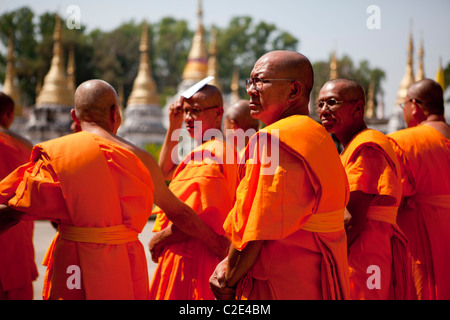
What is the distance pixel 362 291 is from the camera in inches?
150

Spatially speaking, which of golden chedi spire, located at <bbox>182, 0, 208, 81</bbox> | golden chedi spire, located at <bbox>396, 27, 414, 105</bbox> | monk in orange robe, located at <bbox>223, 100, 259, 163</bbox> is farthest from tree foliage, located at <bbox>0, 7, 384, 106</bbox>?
monk in orange robe, located at <bbox>223, 100, 259, 163</bbox>

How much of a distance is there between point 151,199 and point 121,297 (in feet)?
1.99

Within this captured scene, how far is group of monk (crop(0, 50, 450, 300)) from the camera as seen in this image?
2754 millimetres

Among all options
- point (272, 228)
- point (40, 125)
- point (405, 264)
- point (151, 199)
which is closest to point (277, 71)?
point (272, 228)

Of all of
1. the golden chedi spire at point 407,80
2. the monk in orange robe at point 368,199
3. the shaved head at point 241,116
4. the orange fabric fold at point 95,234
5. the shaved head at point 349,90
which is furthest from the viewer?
the golden chedi spire at point 407,80

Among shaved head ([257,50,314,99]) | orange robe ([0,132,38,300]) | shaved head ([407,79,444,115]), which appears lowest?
orange robe ([0,132,38,300])

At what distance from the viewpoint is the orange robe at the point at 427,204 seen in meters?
4.59

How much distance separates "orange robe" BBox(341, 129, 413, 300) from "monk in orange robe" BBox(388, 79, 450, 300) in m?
0.76

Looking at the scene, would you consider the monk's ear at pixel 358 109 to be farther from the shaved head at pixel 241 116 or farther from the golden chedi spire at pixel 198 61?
the golden chedi spire at pixel 198 61

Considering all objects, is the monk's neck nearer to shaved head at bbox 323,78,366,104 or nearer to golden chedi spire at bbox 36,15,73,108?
shaved head at bbox 323,78,366,104

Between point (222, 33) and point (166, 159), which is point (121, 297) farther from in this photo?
point (222, 33)

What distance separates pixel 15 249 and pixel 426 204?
354cm

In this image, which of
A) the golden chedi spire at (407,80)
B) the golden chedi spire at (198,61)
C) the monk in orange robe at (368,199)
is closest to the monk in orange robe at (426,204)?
the monk in orange robe at (368,199)

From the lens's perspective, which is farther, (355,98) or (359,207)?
(355,98)
